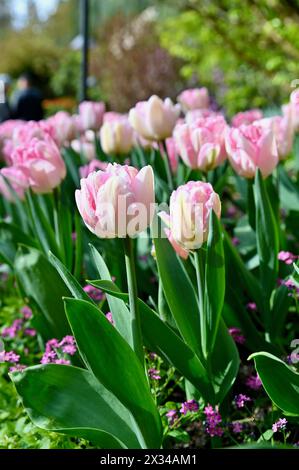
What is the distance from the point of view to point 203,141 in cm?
171

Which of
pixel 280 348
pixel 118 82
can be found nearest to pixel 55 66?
pixel 118 82

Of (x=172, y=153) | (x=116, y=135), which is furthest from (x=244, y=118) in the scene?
(x=116, y=135)

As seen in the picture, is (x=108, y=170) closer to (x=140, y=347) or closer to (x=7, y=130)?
(x=140, y=347)

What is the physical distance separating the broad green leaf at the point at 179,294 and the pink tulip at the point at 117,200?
25 centimetres

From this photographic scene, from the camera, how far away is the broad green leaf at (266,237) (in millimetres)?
1552

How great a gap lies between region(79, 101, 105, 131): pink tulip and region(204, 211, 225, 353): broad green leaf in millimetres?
1700

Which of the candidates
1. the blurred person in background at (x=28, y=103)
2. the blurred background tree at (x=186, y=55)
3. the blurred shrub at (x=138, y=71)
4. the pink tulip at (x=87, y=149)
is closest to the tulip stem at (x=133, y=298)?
the pink tulip at (x=87, y=149)

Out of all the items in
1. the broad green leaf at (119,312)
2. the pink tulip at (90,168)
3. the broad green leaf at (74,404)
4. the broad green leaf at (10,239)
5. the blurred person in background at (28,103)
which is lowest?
the blurred person in background at (28,103)

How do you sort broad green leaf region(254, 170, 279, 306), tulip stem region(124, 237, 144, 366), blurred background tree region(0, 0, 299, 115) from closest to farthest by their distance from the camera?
tulip stem region(124, 237, 144, 366)
broad green leaf region(254, 170, 279, 306)
blurred background tree region(0, 0, 299, 115)

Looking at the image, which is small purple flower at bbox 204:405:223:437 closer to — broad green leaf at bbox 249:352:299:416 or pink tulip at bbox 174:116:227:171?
broad green leaf at bbox 249:352:299:416

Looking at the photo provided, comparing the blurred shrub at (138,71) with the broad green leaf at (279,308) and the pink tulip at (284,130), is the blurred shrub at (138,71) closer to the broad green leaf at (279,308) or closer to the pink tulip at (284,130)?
the pink tulip at (284,130)

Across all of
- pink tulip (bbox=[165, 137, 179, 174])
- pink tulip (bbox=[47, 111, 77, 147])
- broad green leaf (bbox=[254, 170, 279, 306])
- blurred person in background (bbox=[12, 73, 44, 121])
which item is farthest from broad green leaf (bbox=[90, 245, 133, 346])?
blurred person in background (bbox=[12, 73, 44, 121])

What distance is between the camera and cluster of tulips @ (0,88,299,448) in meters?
1.12

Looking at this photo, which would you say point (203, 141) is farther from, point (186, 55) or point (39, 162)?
point (186, 55)
